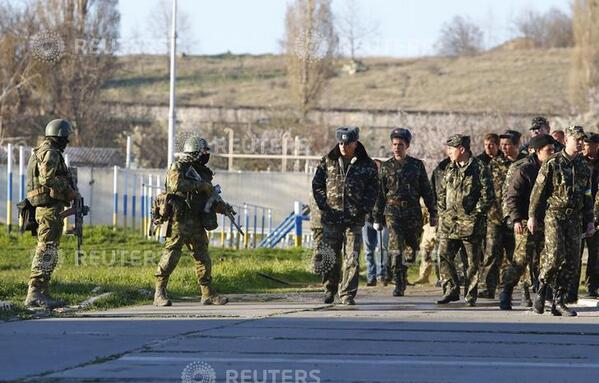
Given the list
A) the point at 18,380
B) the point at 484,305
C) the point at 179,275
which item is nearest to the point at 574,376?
the point at 18,380

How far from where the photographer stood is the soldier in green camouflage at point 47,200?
49.0ft

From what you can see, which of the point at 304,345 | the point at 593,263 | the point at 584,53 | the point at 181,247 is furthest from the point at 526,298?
the point at 584,53

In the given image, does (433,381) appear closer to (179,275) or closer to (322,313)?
(322,313)

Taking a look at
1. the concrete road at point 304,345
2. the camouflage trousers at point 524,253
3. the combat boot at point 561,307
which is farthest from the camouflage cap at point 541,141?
the concrete road at point 304,345

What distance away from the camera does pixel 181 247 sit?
1561 cm

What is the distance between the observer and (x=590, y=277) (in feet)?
58.1

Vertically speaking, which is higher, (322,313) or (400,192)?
(400,192)

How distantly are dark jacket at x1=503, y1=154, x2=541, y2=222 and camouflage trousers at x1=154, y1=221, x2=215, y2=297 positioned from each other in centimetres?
331

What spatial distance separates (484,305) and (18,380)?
289 inches

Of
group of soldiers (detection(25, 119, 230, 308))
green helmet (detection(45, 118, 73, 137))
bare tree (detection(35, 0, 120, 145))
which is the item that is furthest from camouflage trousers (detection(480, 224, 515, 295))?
bare tree (detection(35, 0, 120, 145))

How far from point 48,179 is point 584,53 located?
190 feet

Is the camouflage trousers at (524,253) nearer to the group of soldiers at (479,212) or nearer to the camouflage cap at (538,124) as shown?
the group of soldiers at (479,212)

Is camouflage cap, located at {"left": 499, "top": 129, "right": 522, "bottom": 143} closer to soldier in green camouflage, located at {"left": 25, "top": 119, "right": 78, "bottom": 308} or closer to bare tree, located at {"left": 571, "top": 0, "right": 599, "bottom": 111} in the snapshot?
soldier in green camouflage, located at {"left": 25, "top": 119, "right": 78, "bottom": 308}

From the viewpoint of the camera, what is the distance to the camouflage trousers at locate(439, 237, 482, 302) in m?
16.2
